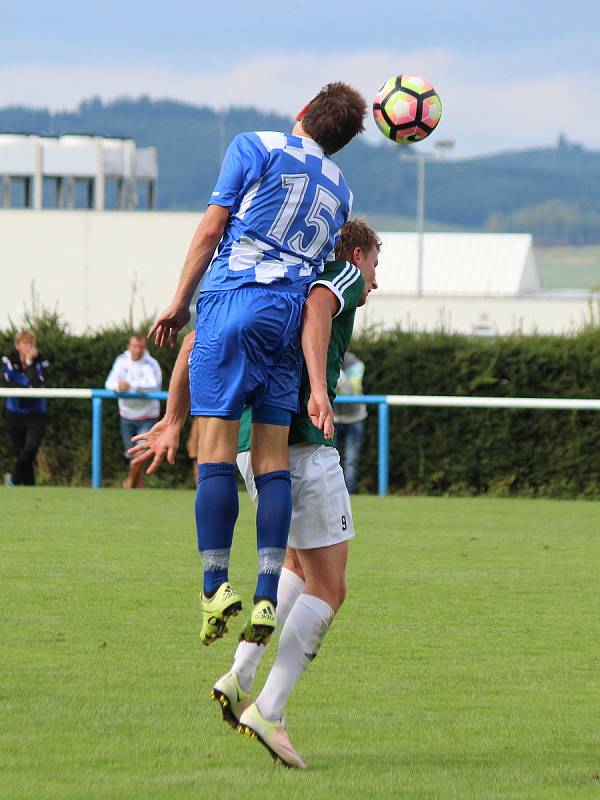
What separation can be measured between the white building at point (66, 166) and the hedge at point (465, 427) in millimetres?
40000

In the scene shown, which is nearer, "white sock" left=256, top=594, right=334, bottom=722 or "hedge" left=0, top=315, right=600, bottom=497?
"white sock" left=256, top=594, right=334, bottom=722

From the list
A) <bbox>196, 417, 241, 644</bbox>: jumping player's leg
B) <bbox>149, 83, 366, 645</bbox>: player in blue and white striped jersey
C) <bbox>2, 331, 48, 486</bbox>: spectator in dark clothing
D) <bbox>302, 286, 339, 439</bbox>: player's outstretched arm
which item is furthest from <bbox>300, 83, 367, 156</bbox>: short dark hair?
<bbox>2, 331, 48, 486</bbox>: spectator in dark clothing

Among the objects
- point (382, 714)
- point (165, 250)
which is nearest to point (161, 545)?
point (382, 714)

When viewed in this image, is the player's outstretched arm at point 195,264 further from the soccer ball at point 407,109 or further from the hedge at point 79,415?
the hedge at point 79,415

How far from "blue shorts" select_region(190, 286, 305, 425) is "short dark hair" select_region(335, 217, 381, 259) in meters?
0.43

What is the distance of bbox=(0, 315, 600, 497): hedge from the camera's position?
734 inches

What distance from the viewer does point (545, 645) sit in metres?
7.46

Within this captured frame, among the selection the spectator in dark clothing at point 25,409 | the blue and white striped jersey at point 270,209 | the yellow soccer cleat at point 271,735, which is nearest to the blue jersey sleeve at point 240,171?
the blue and white striped jersey at point 270,209

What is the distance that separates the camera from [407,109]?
6969mm

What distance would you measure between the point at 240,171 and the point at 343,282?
527mm

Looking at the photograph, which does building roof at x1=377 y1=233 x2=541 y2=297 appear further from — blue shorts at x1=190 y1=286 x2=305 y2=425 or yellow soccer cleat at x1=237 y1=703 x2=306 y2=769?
yellow soccer cleat at x1=237 y1=703 x2=306 y2=769

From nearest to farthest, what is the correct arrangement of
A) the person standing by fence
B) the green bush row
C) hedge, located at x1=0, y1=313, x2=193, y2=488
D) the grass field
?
1. the grass field
2. the person standing by fence
3. the green bush row
4. hedge, located at x1=0, y1=313, x2=193, y2=488

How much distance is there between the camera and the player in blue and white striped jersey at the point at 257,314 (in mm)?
5133

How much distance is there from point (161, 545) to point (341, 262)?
259 inches
